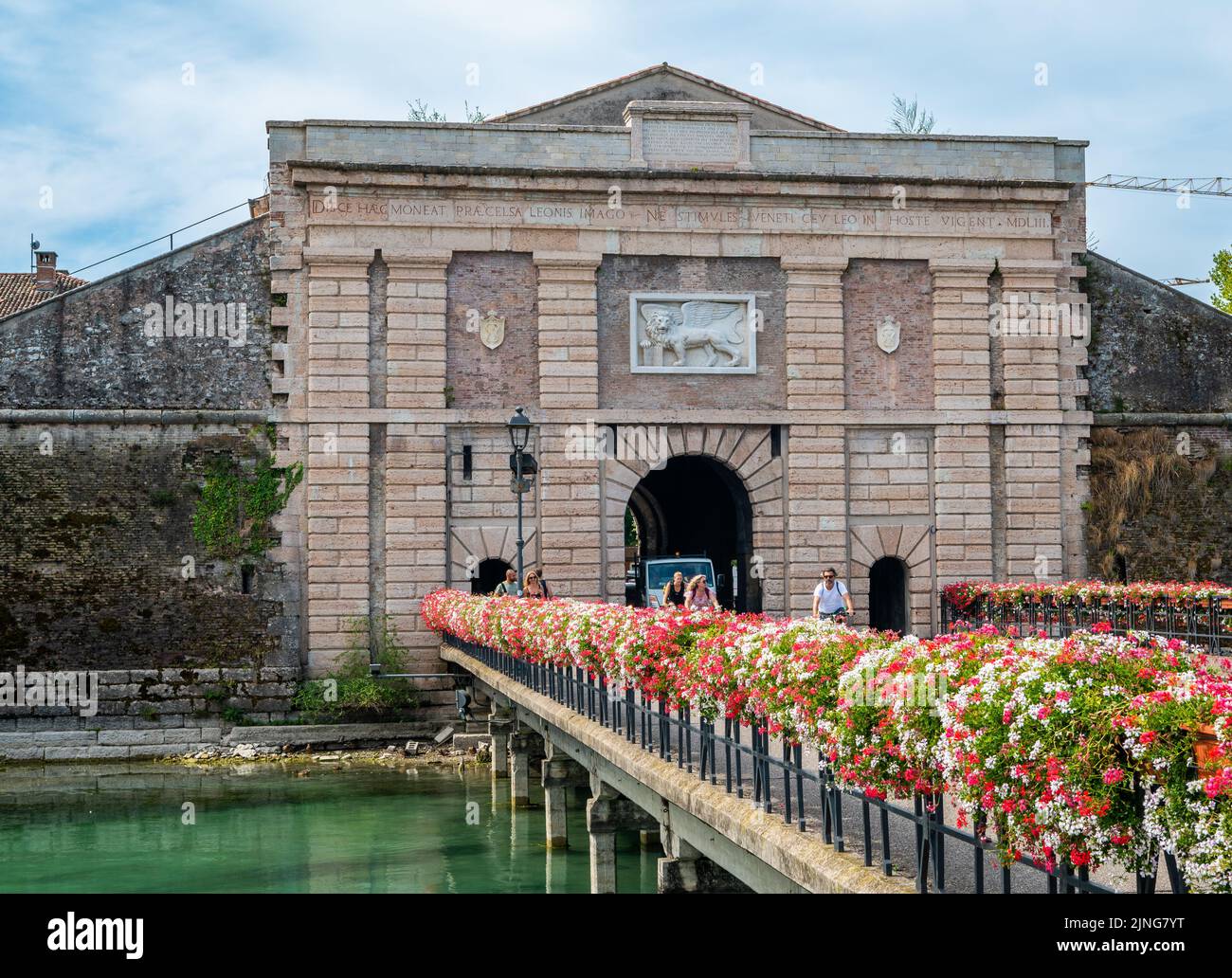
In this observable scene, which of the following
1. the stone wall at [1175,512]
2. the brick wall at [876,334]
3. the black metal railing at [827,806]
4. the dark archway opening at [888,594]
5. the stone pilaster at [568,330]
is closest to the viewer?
the black metal railing at [827,806]

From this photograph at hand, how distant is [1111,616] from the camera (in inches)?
774

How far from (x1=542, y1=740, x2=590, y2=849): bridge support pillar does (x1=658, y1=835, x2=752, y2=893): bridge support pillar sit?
5916 mm

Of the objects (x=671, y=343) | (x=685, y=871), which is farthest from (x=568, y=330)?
(x=685, y=871)

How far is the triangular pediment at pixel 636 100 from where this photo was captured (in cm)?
2502

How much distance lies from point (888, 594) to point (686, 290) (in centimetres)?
638

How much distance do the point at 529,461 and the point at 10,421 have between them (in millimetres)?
8700

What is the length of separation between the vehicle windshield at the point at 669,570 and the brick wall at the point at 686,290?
2.62 metres

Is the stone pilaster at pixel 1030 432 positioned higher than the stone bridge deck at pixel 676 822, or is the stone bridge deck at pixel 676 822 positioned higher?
the stone pilaster at pixel 1030 432

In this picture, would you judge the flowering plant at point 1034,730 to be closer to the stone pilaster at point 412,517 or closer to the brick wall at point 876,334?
the stone pilaster at point 412,517

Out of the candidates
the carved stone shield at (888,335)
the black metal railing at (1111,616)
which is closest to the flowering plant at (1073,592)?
the black metal railing at (1111,616)

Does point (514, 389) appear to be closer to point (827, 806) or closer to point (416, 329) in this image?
point (416, 329)

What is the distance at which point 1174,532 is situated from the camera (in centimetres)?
2606

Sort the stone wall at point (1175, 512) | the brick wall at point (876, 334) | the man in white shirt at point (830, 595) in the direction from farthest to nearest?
the stone wall at point (1175, 512), the brick wall at point (876, 334), the man in white shirt at point (830, 595)
